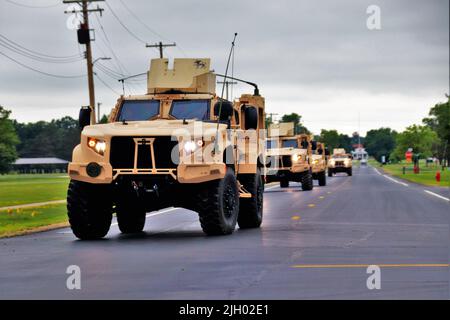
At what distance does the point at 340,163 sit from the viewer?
90562mm

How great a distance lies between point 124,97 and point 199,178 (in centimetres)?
345

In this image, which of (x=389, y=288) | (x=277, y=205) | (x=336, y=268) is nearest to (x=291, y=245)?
(x=336, y=268)

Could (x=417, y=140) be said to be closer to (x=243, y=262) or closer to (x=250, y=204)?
(x=250, y=204)

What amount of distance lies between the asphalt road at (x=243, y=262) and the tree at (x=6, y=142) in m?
134

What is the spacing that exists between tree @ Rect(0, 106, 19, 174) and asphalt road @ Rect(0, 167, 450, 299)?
13420 centimetres

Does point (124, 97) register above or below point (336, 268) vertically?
above

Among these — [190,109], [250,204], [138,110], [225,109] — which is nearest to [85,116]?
[138,110]

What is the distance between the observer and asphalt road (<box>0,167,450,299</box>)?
1067 cm

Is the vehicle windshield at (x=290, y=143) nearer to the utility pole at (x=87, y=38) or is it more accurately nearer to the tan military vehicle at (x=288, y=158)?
the tan military vehicle at (x=288, y=158)

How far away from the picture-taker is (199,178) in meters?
17.3

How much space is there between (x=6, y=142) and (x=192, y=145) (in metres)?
156

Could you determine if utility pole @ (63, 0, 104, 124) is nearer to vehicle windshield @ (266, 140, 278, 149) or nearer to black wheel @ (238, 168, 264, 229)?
vehicle windshield @ (266, 140, 278, 149)

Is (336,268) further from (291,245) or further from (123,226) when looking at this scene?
(123,226)

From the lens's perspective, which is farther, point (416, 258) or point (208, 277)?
point (416, 258)
